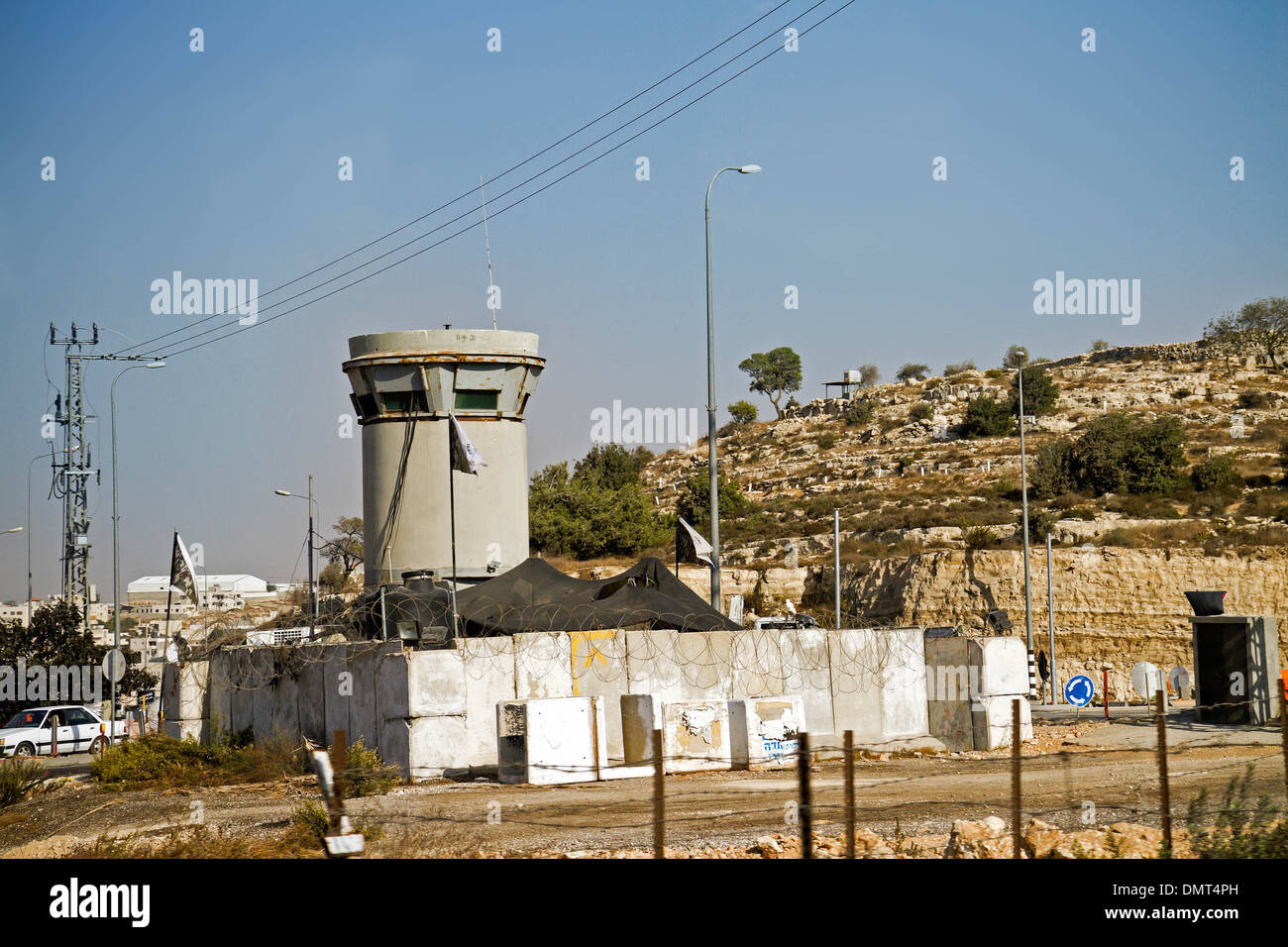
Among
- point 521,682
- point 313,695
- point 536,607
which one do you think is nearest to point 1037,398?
point 536,607

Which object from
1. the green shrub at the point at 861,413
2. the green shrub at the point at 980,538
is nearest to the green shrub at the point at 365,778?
the green shrub at the point at 980,538

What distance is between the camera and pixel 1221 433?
75.2 meters

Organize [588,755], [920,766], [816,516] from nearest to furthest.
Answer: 1. [588,755]
2. [920,766]
3. [816,516]

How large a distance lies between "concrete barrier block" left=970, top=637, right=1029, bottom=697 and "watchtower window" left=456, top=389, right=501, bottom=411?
11599 millimetres

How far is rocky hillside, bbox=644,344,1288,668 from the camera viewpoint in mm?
48906

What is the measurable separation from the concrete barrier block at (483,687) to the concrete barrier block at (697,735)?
2.70 m

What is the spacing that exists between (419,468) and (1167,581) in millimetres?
33034

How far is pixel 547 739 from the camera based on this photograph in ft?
62.4

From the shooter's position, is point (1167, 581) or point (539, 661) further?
point (1167, 581)

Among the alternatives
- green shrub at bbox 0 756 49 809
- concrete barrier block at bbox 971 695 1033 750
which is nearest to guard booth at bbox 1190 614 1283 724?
concrete barrier block at bbox 971 695 1033 750
